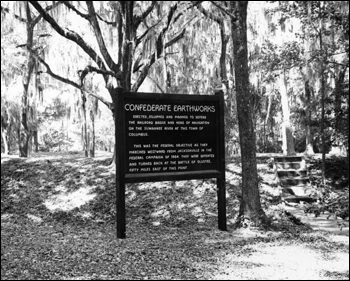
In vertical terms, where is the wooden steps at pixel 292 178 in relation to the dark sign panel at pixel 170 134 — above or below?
below

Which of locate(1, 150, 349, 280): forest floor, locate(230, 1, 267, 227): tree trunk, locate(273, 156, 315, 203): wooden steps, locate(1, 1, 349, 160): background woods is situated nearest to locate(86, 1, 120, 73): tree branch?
locate(1, 1, 349, 160): background woods

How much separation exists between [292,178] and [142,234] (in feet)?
19.1

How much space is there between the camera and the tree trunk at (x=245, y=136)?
299 inches

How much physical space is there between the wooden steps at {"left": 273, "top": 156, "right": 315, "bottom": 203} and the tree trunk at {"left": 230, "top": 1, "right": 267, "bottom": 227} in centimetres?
304

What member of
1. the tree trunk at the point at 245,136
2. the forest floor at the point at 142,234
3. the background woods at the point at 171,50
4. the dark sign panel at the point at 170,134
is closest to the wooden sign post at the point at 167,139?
the dark sign panel at the point at 170,134

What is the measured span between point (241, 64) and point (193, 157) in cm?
209

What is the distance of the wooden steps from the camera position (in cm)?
1048

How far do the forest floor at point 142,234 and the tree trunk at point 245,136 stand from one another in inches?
14.6

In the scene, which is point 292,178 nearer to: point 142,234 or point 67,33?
point 142,234

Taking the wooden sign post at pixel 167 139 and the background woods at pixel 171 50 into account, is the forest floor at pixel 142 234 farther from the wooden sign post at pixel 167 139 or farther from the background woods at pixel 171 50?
the background woods at pixel 171 50

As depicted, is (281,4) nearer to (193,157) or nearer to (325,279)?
(193,157)

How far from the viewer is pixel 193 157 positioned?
294 inches

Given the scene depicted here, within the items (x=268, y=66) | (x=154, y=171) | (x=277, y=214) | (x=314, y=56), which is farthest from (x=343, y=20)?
(x=154, y=171)

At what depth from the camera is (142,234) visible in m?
7.48
